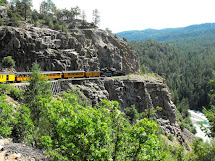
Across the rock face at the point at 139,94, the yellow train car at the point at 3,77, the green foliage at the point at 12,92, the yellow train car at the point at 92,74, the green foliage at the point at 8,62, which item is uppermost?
the green foliage at the point at 8,62

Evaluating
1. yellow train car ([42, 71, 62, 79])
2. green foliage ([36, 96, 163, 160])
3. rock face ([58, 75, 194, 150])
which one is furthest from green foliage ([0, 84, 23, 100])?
green foliage ([36, 96, 163, 160])

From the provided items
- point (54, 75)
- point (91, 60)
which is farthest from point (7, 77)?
point (91, 60)

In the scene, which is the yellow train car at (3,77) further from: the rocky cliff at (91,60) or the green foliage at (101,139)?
the green foliage at (101,139)

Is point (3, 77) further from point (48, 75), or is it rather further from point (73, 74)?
point (73, 74)

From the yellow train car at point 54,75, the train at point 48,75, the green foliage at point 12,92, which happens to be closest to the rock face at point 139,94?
the train at point 48,75

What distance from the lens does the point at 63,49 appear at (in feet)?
169

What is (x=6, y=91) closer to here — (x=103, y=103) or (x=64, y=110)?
(x=64, y=110)

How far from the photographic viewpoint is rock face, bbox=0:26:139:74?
45000 millimetres

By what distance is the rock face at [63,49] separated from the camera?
45.0m

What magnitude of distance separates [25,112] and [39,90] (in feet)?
23.0

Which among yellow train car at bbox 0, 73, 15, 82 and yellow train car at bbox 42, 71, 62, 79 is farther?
yellow train car at bbox 42, 71, 62, 79

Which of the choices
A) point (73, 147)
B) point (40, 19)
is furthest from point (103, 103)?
point (40, 19)

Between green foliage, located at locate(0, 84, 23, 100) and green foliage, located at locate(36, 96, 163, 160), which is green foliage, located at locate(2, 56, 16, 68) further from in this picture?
green foliage, located at locate(36, 96, 163, 160)

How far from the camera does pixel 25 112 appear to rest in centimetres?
1853
